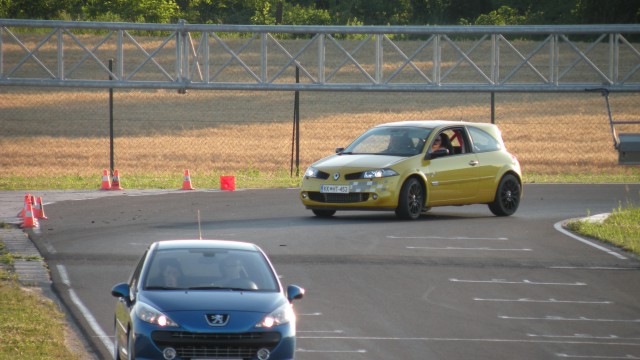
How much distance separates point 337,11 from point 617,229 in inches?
2200

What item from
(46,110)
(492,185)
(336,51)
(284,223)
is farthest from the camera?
(336,51)

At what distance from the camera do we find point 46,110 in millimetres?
56375

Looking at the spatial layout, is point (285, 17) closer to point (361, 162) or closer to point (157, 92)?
point (157, 92)

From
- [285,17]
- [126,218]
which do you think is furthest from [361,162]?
[285,17]

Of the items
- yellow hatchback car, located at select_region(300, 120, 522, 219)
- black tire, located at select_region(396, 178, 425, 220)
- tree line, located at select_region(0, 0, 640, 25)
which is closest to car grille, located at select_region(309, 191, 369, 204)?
yellow hatchback car, located at select_region(300, 120, 522, 219)

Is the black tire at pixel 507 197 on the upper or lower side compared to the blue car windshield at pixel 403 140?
lower

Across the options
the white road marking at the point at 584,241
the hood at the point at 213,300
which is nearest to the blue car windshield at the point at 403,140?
the white road marking at the point at 584,241

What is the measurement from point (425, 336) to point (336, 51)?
5651cm

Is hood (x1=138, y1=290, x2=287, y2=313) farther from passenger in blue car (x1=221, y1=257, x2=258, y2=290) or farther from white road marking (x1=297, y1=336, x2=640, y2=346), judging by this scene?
white road marking (x1=297, y1=336, x2=640, y2=346)

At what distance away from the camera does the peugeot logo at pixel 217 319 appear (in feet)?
35.0

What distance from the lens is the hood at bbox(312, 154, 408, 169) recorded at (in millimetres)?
23141

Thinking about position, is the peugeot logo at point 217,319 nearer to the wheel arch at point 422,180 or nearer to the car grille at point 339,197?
the car grille at point 339,197

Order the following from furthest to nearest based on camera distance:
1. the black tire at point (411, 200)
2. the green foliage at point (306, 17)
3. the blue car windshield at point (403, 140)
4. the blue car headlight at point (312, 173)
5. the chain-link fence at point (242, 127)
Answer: the green foliage at point (306, 17)
the chain-link fence at point (242, 127)
the blue car windshield at point (403, 140)
the blue car headlight at point (312, 173)
the black tire at point (411, 200)

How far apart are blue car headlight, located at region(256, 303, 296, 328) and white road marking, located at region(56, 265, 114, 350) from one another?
2087mm
